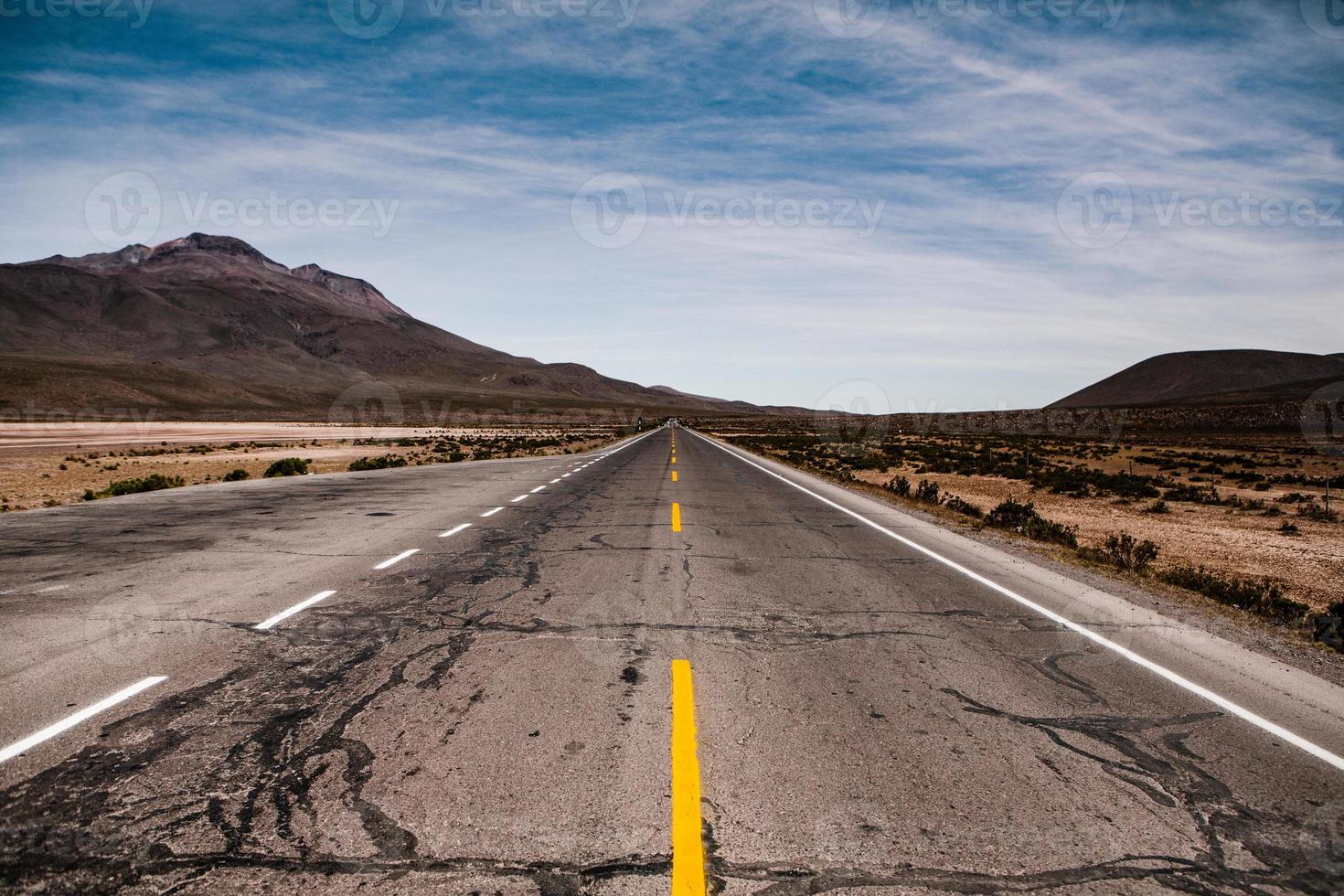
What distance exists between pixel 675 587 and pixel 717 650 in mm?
2180

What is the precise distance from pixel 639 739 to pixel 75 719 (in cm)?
321

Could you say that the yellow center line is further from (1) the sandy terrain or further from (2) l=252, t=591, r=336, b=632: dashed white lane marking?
(1) the sandy terrain

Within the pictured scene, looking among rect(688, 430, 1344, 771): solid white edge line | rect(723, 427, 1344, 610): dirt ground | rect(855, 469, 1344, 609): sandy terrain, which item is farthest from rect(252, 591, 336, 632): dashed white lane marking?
rect(855, 469, 1344, 609): sandy terrain

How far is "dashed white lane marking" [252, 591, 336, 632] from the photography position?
6.18 metres

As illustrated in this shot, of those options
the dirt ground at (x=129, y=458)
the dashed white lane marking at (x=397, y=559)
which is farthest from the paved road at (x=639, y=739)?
the dirt ground at (x=129, y=458)

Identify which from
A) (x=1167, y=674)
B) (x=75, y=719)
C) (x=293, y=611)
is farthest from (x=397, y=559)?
(x=1167, y=674)

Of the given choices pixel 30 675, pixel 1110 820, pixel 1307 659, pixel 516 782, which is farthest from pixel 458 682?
pixel 1307 659

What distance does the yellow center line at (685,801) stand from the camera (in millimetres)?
2879

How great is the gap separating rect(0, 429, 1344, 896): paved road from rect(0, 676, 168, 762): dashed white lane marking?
0.17ft

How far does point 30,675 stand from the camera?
16.0ft

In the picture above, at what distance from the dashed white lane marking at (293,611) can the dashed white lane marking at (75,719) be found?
1233mm

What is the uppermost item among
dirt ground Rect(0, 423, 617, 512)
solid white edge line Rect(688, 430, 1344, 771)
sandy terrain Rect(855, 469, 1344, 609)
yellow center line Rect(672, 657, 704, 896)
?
solid white edge line Rect(688, 430, 1344, 771)

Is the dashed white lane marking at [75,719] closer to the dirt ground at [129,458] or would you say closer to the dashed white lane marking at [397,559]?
the dashed white lane marking at [397,559]

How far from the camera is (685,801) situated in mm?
3428
